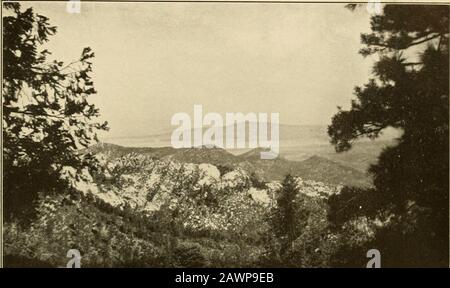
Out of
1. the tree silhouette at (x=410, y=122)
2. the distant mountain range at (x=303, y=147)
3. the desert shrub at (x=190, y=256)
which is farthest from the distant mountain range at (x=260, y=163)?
the desert shrub at (x=190, y=256)

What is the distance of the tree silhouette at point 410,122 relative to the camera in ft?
12.7

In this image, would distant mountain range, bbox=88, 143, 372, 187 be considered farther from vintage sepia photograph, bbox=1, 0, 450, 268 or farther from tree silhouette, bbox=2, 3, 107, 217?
tree silhouette, bbox=2, 3, 107, 217

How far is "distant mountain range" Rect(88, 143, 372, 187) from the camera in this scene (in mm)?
3906

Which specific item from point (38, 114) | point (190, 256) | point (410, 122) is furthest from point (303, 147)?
point (38, 114)

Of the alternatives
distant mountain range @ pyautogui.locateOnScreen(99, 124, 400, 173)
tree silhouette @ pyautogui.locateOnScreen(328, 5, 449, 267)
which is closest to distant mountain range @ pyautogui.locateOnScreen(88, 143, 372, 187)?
distant mountain range @ pyautogui.locateOnScreen(99, 124, 400, 173)

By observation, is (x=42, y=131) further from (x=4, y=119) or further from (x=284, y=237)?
(x=284, y=237)

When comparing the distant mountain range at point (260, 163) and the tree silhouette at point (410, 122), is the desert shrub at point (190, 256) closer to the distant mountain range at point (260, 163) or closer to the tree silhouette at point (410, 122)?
the distant mountain range at point (260, 163)

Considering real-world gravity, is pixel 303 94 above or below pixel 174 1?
below

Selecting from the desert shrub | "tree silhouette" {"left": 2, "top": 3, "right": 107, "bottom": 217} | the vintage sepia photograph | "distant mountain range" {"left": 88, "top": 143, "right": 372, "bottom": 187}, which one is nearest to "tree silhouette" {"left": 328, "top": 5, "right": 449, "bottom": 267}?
the vintage sepia photograph

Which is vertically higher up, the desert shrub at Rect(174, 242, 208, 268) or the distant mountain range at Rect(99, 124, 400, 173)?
the distant mountain range at Rect(99, 124, 400, 173)

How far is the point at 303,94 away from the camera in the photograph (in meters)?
3.93
